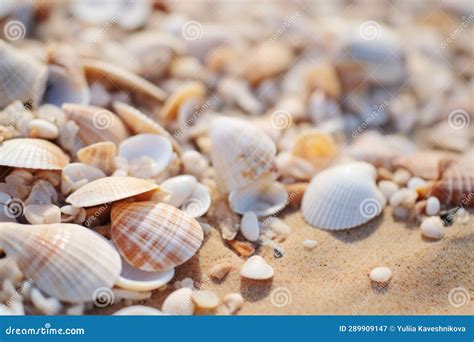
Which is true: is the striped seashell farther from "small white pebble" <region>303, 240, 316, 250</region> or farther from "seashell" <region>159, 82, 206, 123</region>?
"seashell" <region>159, 82, 206, 123</region>

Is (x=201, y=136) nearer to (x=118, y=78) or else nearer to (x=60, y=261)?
(x=118, y=78)

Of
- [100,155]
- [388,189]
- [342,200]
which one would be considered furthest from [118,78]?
[388,189]

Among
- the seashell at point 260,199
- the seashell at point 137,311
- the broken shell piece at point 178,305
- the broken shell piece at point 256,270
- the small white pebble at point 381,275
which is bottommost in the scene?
the seashell at point 137,311

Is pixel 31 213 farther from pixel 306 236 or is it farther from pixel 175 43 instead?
pixel 175 43

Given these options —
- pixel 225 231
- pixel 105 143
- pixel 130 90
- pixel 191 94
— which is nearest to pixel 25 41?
pixel 130 90

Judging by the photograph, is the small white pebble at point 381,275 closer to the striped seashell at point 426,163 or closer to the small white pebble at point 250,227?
the small white pebble at point 250,227

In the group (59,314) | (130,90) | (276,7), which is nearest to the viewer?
(59,314)

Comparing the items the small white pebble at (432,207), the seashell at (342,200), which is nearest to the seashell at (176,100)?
the seashell at (342,200)
